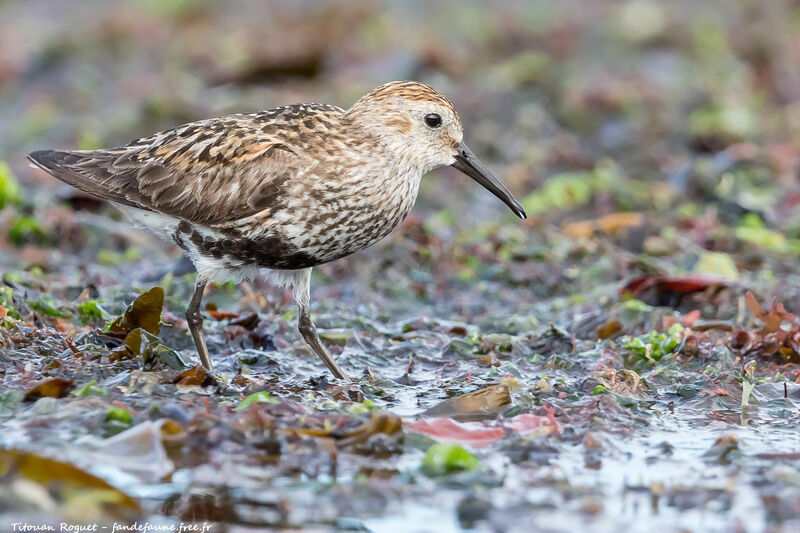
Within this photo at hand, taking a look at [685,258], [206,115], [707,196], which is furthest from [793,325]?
[206,115]

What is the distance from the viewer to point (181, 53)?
56.4 feet

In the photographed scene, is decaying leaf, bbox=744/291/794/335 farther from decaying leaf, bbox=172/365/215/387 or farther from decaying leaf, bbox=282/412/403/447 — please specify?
decaying leaf, bbox=172/365/215/387

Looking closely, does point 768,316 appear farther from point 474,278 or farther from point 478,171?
point 474,278

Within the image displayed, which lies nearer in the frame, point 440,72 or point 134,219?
point 134,219

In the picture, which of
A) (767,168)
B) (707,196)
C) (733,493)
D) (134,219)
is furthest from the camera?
(767,168)

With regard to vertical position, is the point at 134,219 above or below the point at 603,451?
above

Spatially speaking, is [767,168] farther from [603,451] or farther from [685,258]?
[603,451]

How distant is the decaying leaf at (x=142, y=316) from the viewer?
694 centimetres

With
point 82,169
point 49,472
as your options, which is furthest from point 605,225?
point 49,472

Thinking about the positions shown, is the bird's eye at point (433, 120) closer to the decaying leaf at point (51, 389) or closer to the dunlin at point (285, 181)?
the dunlin at point (285, 181)

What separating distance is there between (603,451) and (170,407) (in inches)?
86.1

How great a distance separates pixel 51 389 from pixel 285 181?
5.89ft

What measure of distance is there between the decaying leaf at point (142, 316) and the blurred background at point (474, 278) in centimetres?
23

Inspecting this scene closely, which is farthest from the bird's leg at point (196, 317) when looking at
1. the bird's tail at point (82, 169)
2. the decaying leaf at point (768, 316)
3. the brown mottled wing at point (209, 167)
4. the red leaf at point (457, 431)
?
the decaying leaf at point (768, 316)
